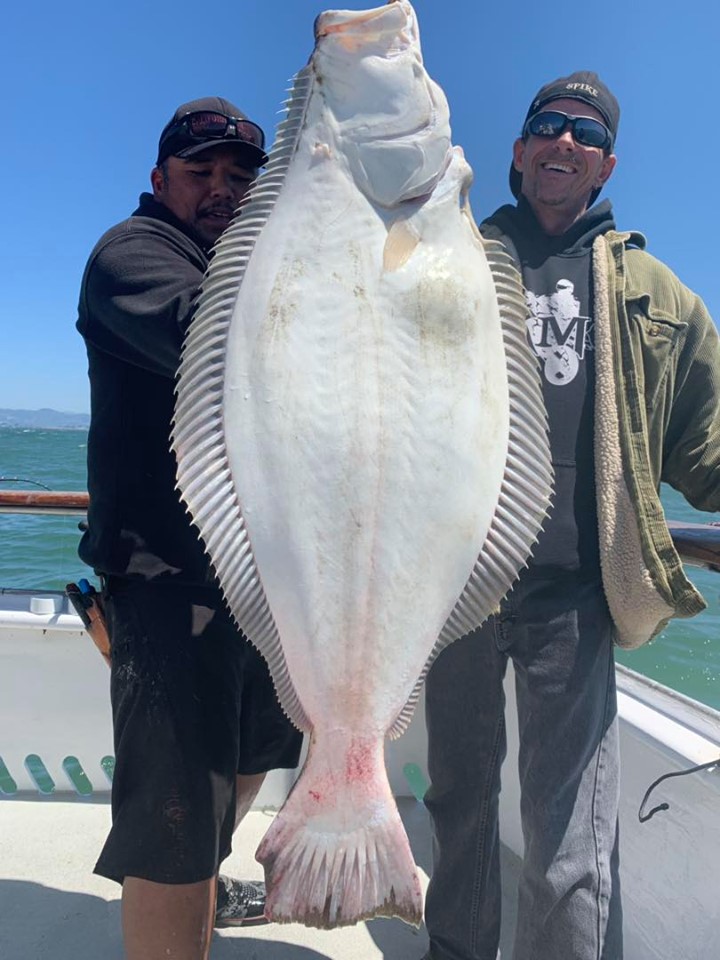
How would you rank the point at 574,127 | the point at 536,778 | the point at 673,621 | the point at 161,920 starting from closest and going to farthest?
the point at 161,920
the point at 536,778
the point at 574,127
the point at 673,621

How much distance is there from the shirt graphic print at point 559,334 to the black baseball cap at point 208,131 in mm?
951

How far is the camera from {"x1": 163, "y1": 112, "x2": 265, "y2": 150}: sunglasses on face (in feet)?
6.58

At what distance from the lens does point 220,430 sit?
1553mm

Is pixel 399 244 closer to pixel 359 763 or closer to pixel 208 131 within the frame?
pixel 208 131

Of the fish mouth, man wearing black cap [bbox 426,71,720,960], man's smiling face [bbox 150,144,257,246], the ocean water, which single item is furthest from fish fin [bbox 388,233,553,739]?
the ocean water

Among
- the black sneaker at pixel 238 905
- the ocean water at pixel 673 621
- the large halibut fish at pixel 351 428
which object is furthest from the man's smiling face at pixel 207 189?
the ocean water at pixel 673 621

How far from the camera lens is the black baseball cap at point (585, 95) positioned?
7.55 ft

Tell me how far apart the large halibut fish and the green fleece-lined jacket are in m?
0.71

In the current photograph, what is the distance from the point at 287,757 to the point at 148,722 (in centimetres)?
66

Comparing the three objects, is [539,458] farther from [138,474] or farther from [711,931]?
[711,931]

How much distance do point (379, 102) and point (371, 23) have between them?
6.0 inches

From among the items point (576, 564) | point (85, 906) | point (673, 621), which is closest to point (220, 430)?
point (576, 564)

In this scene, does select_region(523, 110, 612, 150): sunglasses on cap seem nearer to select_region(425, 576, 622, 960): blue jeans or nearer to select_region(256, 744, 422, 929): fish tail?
select_region(425, 576, 622, 960): blue jeans

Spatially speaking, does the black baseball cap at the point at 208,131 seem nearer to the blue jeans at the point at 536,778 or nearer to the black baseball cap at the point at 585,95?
the black baseball cap at the point at 585,95
